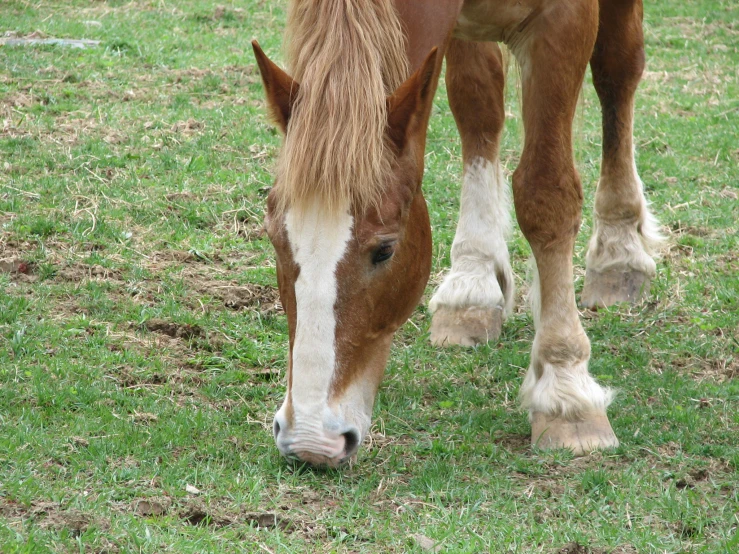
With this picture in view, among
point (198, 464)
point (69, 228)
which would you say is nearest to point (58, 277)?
point (69, 228)

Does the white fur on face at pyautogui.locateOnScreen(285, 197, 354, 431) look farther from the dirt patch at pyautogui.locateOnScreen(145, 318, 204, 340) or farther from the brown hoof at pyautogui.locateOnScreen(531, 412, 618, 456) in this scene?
the dirt patch at pyautogui.locateOnScreen(145, 318, 204, 340)

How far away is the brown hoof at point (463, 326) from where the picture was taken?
420 centimetres

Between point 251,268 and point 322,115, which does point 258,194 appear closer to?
point 251,268

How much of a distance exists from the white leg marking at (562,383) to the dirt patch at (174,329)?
1430mm

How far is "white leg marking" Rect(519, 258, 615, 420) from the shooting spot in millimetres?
3305

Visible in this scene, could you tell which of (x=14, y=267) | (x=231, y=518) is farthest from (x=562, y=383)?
(x=14, y=267)

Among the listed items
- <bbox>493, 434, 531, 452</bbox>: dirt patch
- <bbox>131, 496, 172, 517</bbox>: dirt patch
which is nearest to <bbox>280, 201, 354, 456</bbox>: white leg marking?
<bbox>131, 496, 172, 517</bbox>: dirt patch

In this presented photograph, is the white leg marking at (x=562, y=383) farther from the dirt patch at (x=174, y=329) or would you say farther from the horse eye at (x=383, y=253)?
the dirt patch at (x=174, y=329)

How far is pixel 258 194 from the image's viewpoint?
5484 mm

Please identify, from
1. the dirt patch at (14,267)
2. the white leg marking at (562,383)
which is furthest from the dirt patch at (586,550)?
the dirt patch at (14,267)

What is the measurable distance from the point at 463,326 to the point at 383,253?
1.48m

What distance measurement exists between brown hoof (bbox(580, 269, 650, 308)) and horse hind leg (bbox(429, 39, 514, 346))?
0.49 m

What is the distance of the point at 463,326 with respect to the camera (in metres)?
4.21

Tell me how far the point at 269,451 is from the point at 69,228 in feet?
7.52
